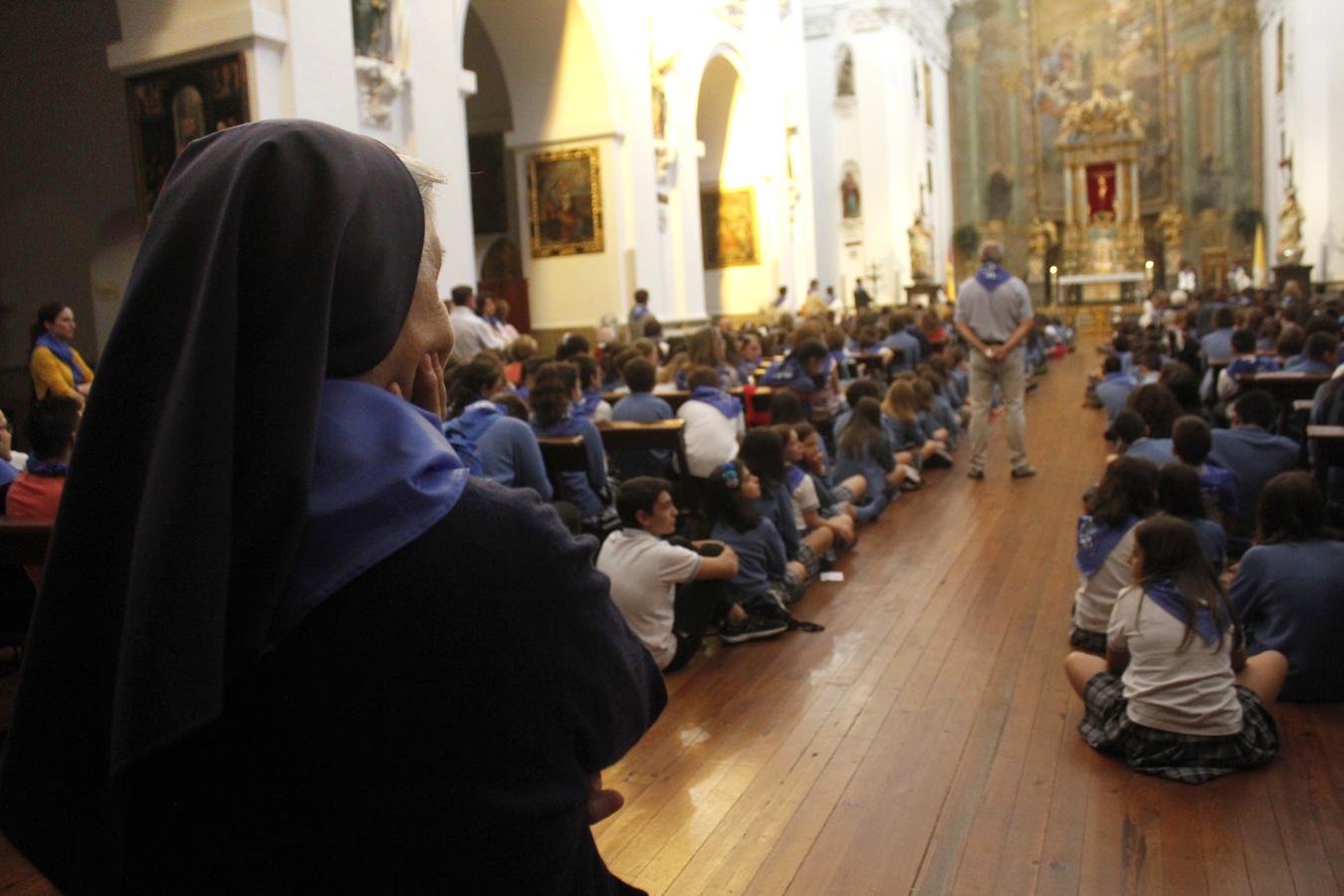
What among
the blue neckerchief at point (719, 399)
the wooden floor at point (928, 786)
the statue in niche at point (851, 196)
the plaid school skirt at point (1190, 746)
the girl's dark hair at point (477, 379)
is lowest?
the wooden floor at point (928, 786)

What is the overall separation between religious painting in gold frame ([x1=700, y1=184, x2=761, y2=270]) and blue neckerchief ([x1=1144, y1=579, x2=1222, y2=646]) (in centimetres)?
1913

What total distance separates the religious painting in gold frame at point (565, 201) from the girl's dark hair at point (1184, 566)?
1238cm

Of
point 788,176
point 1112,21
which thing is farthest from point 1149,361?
point 1112,21

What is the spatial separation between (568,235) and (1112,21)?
24953 mm

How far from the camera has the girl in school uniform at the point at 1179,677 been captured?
3.90 m

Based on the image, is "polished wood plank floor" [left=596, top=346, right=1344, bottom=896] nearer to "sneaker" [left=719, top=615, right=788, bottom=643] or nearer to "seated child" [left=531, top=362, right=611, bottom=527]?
"sneaker" [left=719, top=615, right=788, bottom=643]

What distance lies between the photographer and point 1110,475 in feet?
16.9

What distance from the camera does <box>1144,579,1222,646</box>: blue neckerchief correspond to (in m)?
3.90

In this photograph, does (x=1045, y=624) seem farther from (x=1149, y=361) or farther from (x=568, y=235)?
(x=568, y=235)

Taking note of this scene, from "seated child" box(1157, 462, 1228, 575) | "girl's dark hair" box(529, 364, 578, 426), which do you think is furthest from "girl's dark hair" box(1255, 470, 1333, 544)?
"girl's dark hair" box(529, 364, 578, 426)

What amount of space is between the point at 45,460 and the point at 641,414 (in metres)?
3.88

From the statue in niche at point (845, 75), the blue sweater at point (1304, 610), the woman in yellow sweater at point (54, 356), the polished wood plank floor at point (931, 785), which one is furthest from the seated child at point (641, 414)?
the statue in niche at point (845, 75)

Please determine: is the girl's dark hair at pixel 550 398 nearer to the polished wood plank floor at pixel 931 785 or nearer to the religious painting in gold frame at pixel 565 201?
the polished wood plank floor at pixel 931 785

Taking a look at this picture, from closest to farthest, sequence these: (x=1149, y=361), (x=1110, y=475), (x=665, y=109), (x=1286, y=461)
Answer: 1. (x=1110, y=475)
2. (x=1286, y=461)
3. (x=1149, y=361)
4. (x=665, y=109)
